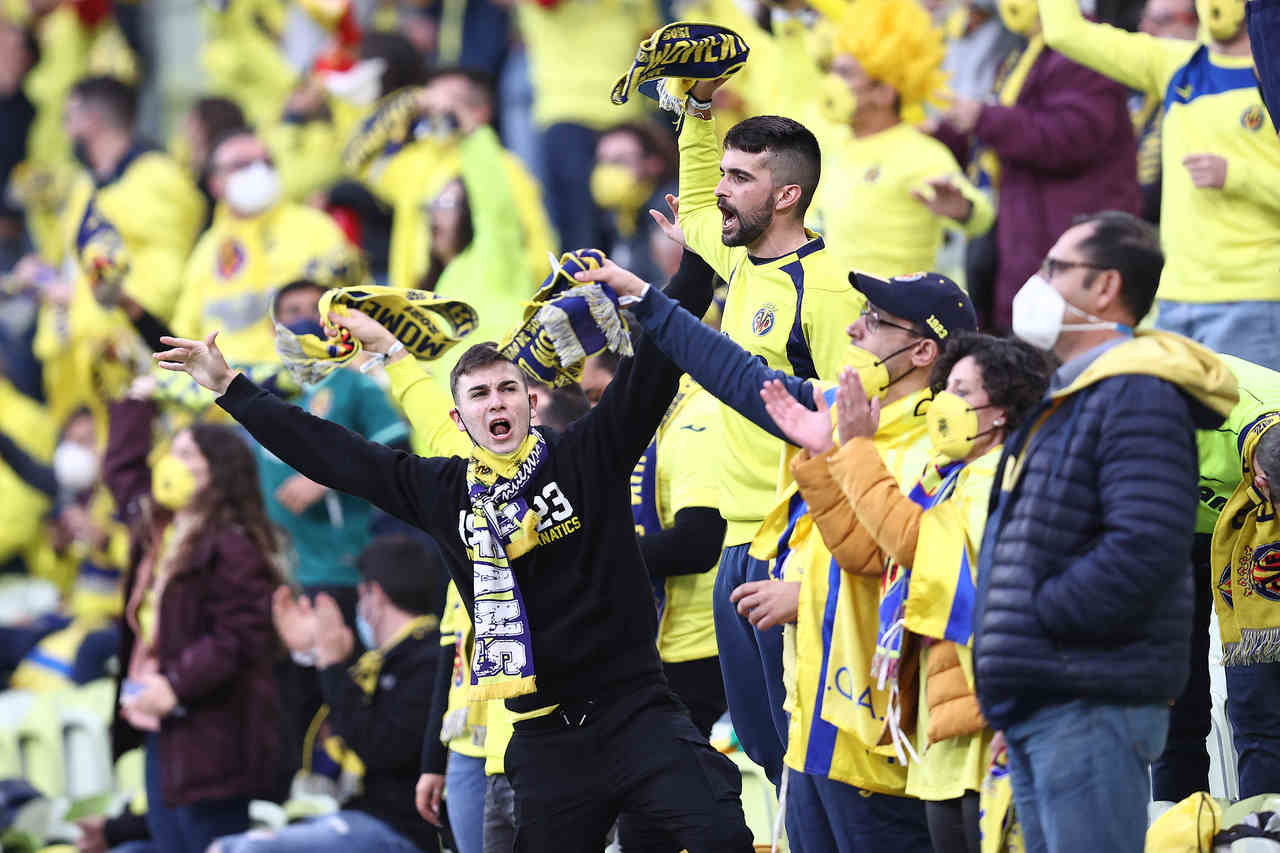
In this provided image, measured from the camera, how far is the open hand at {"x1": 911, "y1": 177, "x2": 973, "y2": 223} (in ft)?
26.2

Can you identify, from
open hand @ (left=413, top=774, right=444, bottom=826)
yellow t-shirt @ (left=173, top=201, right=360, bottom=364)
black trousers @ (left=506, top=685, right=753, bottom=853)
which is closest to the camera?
black trousers @ (left=506, top=685, right=753, bottom=853)

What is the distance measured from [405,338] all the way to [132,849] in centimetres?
349

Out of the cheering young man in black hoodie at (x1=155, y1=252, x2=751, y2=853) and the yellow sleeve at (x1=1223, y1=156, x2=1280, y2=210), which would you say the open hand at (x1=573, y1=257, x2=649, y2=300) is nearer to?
the cheering young man in black hoodie at (x1=155, y1=252, x2=751, y2=853)

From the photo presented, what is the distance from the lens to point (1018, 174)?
8.56m

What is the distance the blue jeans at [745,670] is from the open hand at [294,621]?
2.58 meters

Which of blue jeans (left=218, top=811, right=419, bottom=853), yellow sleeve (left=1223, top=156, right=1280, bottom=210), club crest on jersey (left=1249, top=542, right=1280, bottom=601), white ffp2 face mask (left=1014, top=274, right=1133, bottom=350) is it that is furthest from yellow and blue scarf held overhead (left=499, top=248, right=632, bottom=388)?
yellow sleeve (left=1223, top=156, right=1280, bottom=210)

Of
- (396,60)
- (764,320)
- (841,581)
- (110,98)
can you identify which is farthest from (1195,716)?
(110,98)

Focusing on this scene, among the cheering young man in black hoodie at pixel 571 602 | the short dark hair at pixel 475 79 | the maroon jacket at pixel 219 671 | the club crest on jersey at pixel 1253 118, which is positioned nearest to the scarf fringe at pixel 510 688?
the cheering young man in black hoodie at pixel 571 602

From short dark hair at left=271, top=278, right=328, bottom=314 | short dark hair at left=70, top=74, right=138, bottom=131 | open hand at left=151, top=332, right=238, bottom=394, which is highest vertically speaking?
short dark hair at left=70, top=74, right=138, bottom=131

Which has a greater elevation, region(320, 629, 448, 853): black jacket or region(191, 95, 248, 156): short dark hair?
region(191, 95, 248, 156): short dark hair

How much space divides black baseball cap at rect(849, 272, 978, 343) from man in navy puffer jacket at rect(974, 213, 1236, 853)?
2.51 ft

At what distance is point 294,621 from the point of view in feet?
26.4

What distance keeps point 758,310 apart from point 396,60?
610 cm

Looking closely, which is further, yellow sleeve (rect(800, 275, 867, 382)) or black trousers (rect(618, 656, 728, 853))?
black trousers (rect(618, 656, 728, 853))
